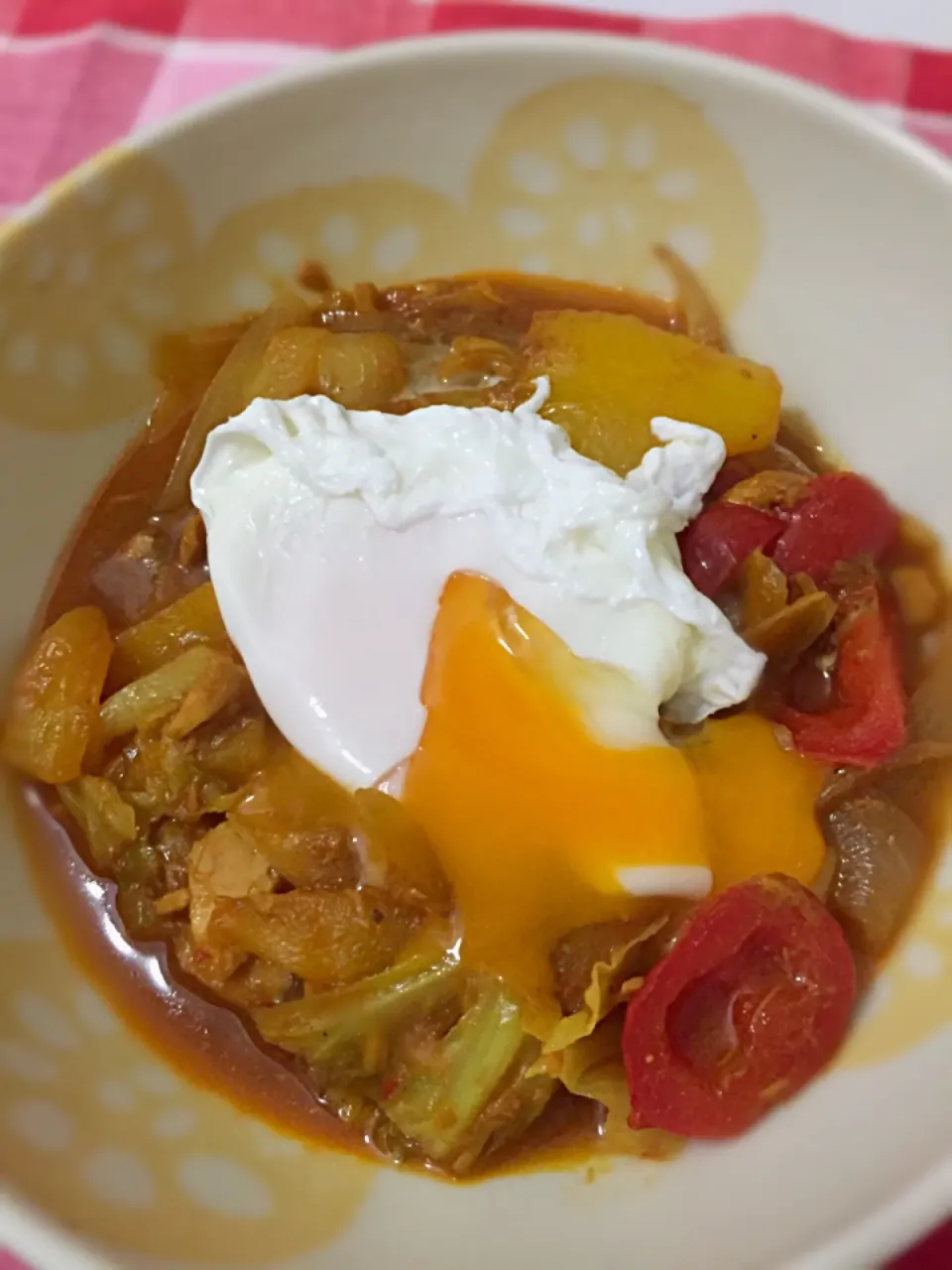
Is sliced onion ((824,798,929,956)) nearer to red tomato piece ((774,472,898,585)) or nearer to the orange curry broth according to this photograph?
the orange curry broth

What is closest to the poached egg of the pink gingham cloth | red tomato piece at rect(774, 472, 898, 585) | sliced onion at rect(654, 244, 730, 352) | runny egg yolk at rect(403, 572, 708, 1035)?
runny egg yolk at rect(403, 572, 708, 1035)

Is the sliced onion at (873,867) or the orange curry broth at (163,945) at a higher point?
the sliced onion at (873,867)

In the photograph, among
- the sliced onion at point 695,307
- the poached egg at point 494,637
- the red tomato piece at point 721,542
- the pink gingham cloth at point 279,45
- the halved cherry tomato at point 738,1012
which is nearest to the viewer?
the halved cherry tomato at point 738,1012

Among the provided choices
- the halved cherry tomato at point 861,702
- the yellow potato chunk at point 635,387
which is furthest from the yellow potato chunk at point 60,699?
the halved cherry tomato at point 861,702

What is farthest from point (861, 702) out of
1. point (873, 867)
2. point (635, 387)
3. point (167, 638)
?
point (167, 638)

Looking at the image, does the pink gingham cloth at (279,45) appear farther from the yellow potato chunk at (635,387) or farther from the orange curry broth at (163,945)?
the yellow potato chunk at (635,387)

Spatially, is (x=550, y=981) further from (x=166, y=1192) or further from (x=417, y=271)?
(x=417, y=271)

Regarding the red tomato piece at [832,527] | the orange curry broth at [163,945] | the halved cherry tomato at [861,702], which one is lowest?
the orange curry broth at [163,945]
